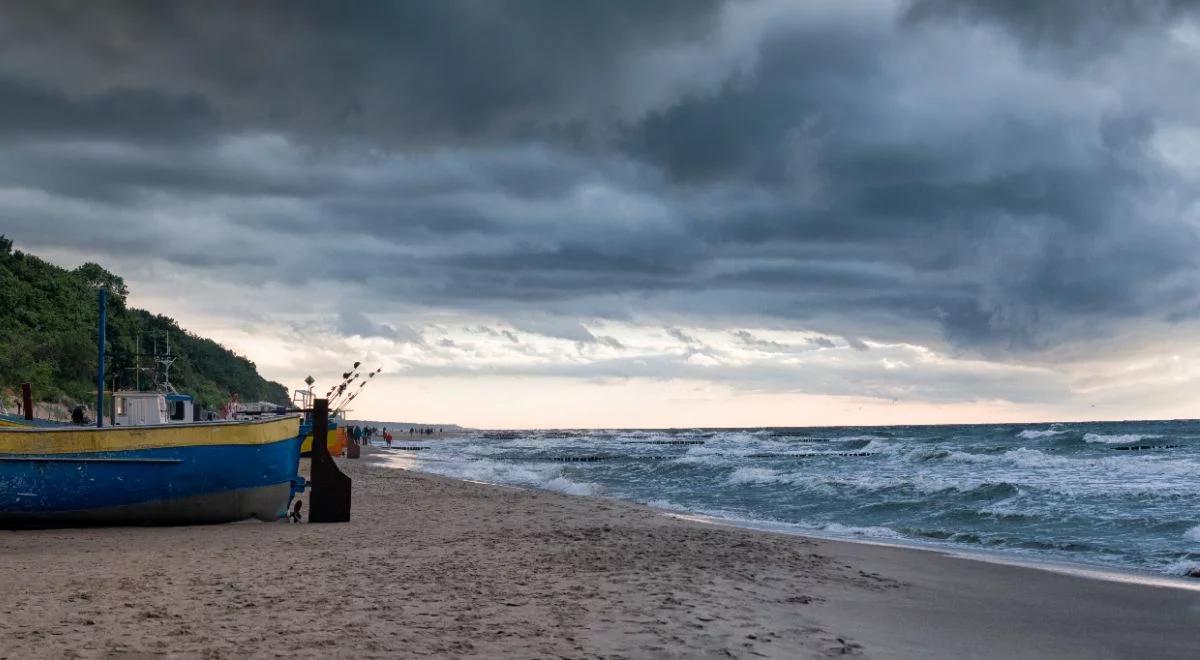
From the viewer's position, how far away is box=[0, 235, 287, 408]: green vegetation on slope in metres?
56.6

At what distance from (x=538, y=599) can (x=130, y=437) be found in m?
10.2

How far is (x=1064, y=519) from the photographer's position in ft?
69.4

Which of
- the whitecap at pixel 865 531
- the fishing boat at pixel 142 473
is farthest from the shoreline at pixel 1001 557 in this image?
the fishing boat at pixel 142 473

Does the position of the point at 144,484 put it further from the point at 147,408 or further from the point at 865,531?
the point at 865,531

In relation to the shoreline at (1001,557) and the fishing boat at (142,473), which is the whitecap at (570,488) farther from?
the fishing boat at (142,473)

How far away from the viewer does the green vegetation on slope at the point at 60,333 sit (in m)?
Answer: 56.6

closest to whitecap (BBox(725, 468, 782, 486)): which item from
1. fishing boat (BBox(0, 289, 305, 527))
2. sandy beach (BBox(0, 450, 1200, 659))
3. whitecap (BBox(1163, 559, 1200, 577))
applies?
sandy beach (BBox(0, 450, 1200, 659))

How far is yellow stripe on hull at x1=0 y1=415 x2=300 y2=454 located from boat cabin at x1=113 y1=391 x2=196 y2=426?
232 inches

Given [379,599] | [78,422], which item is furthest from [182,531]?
[379,599]

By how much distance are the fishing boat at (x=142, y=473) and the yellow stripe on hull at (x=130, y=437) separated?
0.05ft

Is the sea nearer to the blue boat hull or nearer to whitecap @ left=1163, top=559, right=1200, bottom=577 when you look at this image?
whitecap @ left=1163, top=559, right=1200, bottom=577

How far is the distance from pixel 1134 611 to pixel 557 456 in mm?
57816

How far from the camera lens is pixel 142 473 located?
16.8m

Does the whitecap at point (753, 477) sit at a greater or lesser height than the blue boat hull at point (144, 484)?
lesser
